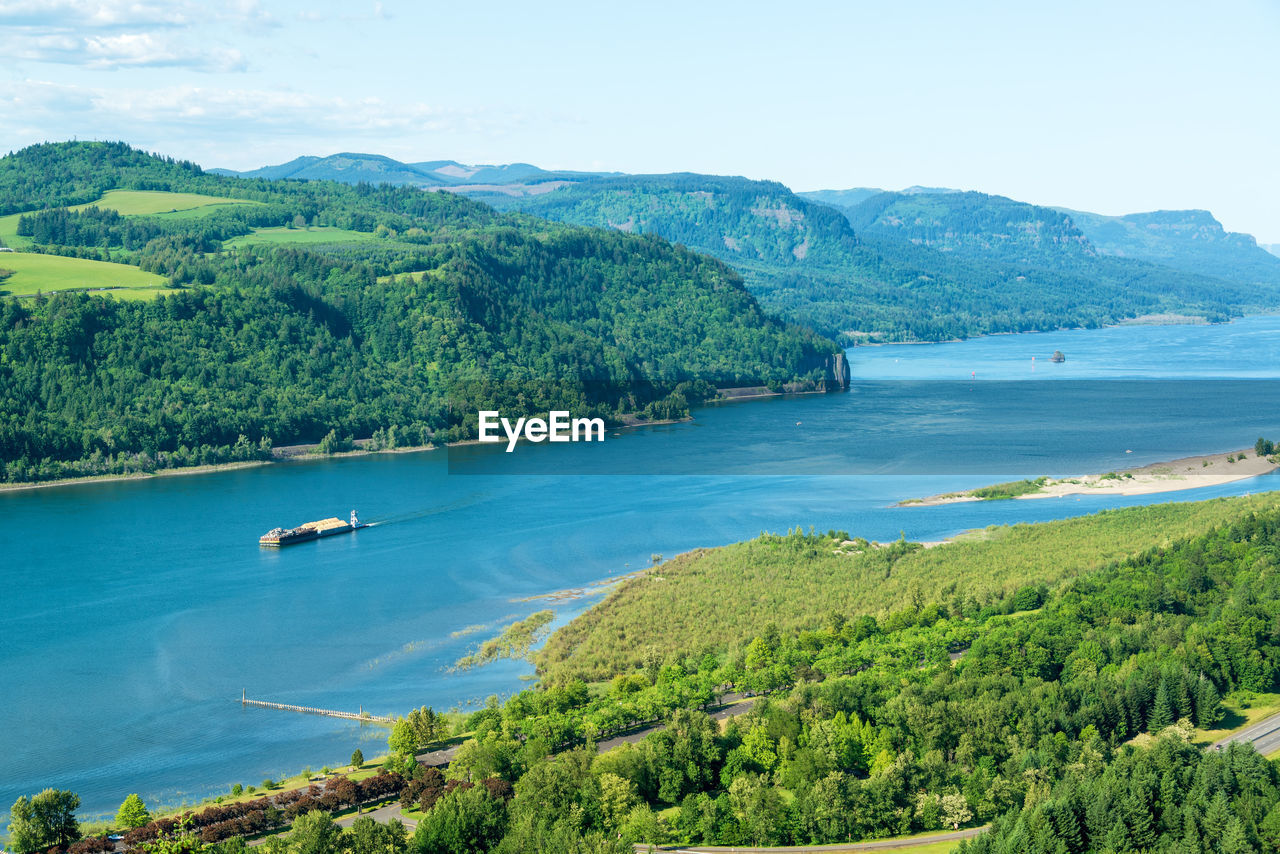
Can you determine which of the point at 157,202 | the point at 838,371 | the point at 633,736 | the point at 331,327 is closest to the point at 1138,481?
the point at 633,736

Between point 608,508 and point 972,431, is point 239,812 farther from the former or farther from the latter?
point 972,431

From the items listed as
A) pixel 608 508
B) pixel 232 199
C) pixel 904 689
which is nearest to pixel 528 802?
pixel 904 689

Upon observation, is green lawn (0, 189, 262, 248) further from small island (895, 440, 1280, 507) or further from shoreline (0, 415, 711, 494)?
small island (895, 440, 1280, 507)

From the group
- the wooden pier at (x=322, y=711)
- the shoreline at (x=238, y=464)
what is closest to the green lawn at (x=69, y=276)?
the shoreline at (x=238, y=464)

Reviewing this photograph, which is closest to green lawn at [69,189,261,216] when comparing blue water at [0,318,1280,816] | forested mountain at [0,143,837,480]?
forested mountain at [0,143,837,480]

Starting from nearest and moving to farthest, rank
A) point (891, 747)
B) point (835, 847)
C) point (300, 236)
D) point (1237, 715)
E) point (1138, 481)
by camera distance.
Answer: point (835, 847), point (891, 747), point (1237, 715), point (1138, 481), point (300, 236)

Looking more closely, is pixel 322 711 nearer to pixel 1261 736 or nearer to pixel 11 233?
pixel 1261 736

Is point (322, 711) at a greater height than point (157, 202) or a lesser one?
lesser

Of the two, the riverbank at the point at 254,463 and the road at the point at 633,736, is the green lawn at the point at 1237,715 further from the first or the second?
the riverbank at the point at 254,463
